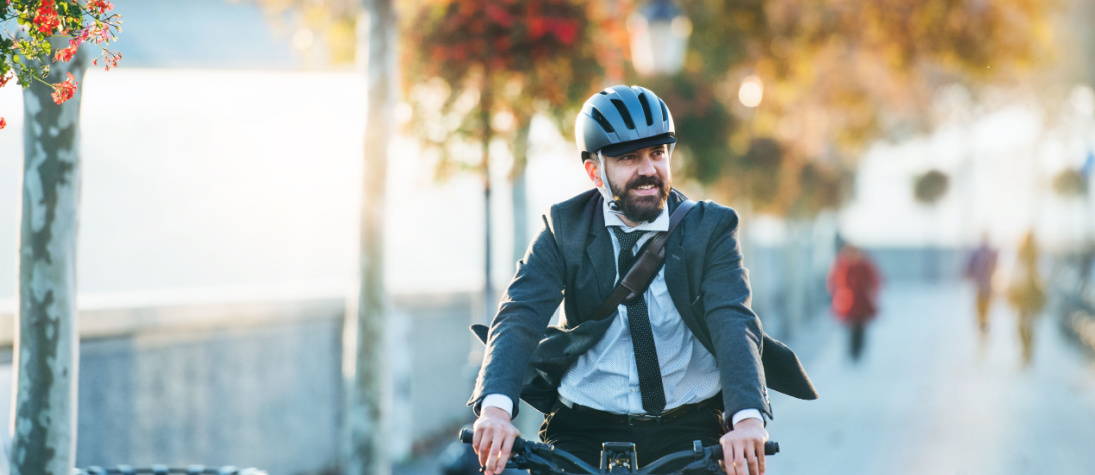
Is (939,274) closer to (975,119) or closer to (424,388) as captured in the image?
(975,119)

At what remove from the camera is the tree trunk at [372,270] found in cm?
870

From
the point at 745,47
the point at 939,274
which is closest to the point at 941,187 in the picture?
the point at 939,274

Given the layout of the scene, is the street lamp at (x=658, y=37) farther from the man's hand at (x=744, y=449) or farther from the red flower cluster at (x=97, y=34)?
the man's hand at (x=744, y=449)

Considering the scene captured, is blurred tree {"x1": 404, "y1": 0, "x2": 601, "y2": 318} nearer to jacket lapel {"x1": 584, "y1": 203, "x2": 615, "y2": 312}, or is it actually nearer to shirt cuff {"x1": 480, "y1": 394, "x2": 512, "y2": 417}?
jacket lapel {"x1": 584, "y1": 203, "x2": 615, "y2": 312}

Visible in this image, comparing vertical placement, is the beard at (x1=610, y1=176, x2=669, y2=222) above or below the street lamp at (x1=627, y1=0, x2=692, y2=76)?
below

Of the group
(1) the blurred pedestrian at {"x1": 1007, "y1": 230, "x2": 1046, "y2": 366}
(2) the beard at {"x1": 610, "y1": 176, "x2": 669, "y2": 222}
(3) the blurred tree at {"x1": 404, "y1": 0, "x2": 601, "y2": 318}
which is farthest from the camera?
(1) the blurred pedestrian at {"x1": 1007, "y1": 230, "x2": 1046, "y2": 366}

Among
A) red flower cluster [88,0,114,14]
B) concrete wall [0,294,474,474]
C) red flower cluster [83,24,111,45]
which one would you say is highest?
red flower cluster [88,0,114,14]

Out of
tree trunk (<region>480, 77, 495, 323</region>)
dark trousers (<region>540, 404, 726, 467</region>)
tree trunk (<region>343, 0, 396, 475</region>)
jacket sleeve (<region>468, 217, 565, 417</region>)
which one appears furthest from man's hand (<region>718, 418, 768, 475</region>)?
tree trunk (<region>480, 77, 495, 323</region>)

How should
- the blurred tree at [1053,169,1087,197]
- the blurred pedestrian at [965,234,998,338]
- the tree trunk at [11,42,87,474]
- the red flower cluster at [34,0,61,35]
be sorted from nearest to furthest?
the red flower cluster at [34,0,61,35] < the tree trunk at [11,42,87,474] < the blurred pedestrian at [965,234,998,338] < the blurred tree at [1053,169,1087,197]

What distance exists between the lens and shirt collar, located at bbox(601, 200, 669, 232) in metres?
4.01

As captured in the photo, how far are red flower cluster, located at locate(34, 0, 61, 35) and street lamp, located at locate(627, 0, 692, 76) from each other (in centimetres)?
1078

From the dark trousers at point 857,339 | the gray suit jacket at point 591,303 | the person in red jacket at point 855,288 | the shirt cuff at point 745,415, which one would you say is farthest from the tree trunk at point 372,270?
the dark trousers at point 857,339

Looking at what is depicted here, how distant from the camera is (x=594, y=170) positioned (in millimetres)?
4078

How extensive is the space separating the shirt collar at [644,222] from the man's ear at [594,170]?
6cm
